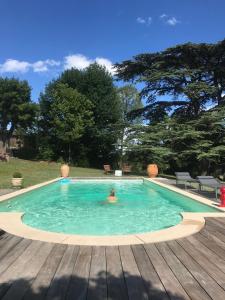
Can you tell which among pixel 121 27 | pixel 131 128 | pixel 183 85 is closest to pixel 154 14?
pixel 121 27

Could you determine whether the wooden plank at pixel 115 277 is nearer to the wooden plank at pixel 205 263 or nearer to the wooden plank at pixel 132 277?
the wooden plank at pixel 132 277

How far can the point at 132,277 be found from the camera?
3.91 metres

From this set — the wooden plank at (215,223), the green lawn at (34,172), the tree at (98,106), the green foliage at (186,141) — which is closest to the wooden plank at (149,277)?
the wooden plank at (215,223)

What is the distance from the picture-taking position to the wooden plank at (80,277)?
11.2 feet

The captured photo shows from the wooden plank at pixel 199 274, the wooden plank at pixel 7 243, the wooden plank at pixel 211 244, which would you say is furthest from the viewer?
the wooden plank at pixel 211 244

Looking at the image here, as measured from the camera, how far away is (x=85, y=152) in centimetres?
3388

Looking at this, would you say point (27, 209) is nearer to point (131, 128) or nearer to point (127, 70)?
point (131, 128)

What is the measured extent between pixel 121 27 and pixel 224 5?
649 centimetres

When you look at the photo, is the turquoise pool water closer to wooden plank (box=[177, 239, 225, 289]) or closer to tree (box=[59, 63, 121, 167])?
wooden plank (box=[177, 239, 225, 289])

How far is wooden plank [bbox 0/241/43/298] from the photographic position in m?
3.61

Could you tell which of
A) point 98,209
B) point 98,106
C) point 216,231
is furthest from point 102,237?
point 98,106

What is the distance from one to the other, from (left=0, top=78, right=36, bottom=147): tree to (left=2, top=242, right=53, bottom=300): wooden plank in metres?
36.9

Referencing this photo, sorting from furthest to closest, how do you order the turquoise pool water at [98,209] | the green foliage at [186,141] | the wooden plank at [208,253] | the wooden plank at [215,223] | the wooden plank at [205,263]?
the green foliage at [186,141], the turquoise pool water at [98,209], the wooden plank at [215,223], the wooden plank at [208,253], the wooden plank at [205,263]

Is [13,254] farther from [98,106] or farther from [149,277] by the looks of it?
[98,106]
